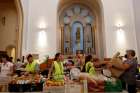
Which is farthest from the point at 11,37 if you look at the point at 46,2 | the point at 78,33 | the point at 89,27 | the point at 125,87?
the point at 125,87

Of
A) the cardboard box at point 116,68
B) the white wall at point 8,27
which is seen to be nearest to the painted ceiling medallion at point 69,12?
the white wall at point 8,27

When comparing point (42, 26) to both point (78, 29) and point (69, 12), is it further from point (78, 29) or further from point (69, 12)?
point (69, 12)

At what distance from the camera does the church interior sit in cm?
349

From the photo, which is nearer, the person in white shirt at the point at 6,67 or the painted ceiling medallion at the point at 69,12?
the person in white shirt at the point at 6,67

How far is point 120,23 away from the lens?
9.94 m

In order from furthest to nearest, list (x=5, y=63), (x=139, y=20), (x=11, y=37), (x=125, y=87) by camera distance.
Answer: (x=11, y=37)
(x=139, y=20)
(x=5, y=63)
(x=125, y=87)

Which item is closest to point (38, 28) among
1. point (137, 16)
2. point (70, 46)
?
point (70, 46)

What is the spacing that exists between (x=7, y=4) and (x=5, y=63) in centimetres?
849

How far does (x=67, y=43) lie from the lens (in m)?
13.2

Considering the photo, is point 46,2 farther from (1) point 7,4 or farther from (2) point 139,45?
(2) point 139,45

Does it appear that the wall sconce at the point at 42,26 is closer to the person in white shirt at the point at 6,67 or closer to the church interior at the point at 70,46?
the church interior at the point at 70,46

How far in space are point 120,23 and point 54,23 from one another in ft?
11.6

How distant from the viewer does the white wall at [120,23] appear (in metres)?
9.74

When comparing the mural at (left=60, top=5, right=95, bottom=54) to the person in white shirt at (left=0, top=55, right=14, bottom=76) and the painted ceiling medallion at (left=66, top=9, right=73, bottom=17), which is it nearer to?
the painted ceiling medallion at (left=66, top=9, right=73, bottom=17)
